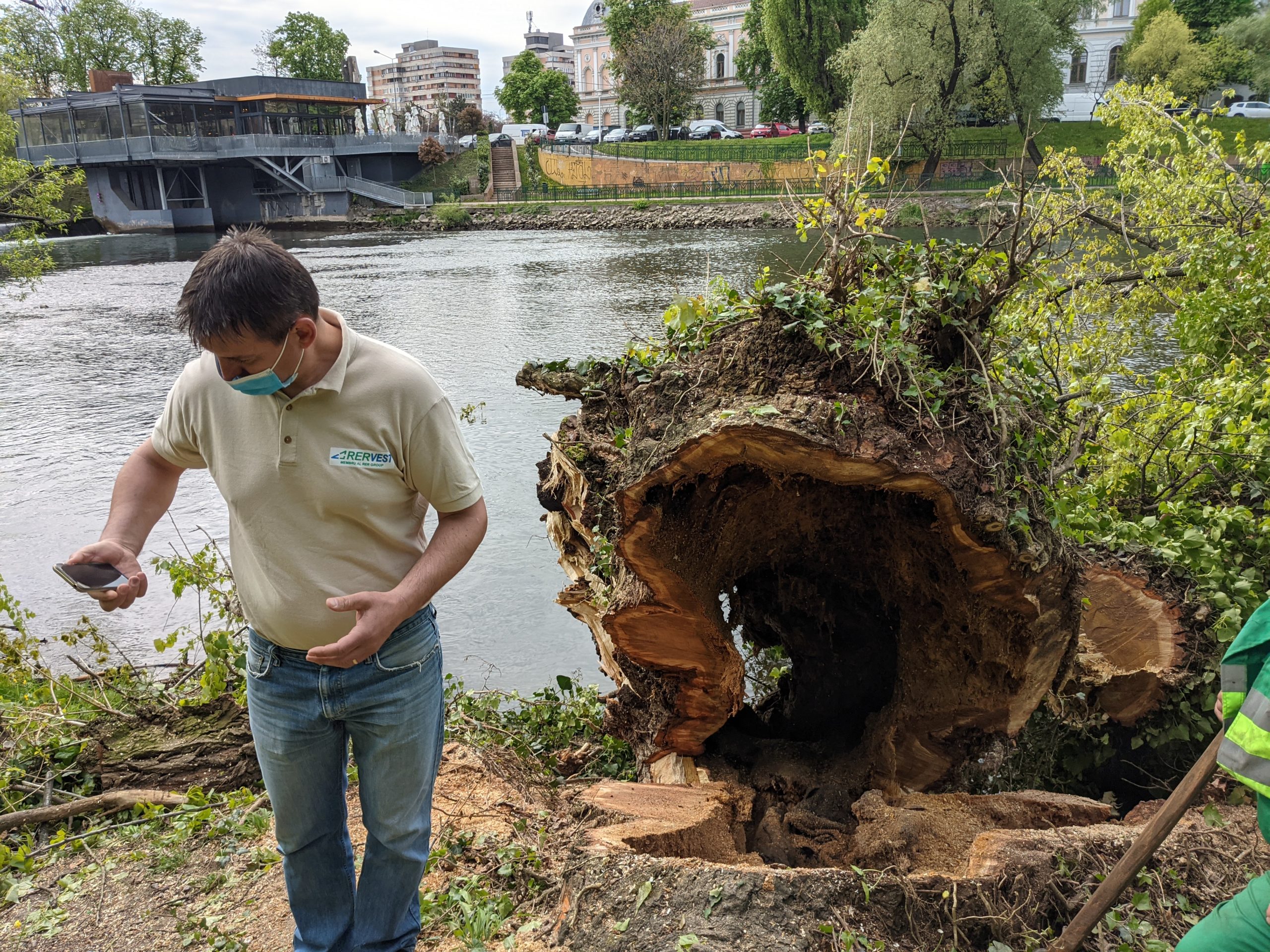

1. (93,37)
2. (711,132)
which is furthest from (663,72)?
(93,37)

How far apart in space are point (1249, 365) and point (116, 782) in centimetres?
696

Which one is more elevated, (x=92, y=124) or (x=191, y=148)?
(x=92, y=124)

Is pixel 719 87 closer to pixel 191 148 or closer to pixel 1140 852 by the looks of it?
pixel 191 148

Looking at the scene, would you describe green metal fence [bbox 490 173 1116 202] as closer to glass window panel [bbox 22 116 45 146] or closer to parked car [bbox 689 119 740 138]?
parked car [bbox 689 119 740 138]

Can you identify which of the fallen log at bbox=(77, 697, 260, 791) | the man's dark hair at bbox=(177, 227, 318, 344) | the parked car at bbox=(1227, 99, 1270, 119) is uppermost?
the parked car at bbox=(1227, 99, 1270, 119)

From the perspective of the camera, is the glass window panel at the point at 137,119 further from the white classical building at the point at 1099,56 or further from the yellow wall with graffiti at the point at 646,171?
the white classical building at the point at 1099,56

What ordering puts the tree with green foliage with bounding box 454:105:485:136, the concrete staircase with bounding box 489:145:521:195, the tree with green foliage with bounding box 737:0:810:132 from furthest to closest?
the tree with green foliage with bounding box 454:105:485:136
the tree with green foliage with bounding box 737:0:810:132
the concrete staircase with bounding box 489:145:521:195

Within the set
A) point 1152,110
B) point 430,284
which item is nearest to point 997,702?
point 1152,110

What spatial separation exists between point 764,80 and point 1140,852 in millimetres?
65392

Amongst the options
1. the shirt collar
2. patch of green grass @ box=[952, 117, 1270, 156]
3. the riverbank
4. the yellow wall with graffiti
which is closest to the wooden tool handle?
the shirt collar

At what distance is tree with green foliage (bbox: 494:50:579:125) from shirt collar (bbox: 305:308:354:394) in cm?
7372

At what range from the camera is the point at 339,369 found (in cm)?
214

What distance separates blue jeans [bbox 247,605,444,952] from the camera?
2256 millimetres

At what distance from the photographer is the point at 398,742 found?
2.29 metres
